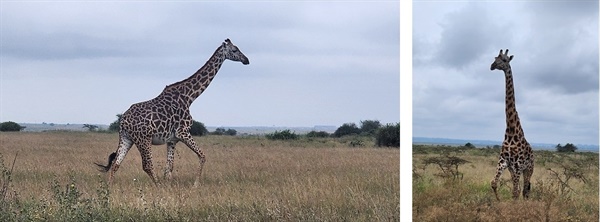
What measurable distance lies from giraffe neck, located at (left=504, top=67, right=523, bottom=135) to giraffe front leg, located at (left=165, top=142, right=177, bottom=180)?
2.53 meters

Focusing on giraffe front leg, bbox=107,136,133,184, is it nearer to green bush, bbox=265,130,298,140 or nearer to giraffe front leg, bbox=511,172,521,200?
green bush, bbox=265,130,298,140

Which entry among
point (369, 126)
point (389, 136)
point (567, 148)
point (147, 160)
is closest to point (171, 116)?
point (147, 160)

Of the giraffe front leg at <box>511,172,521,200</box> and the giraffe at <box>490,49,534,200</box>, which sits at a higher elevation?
the giraffe at <box>490,49,534,200</box>

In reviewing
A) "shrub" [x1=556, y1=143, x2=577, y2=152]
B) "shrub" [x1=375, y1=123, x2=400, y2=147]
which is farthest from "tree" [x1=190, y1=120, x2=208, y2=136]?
"shrub" [x1=556, y1=143, x2=577, y2=152]

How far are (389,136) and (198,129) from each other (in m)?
1.49

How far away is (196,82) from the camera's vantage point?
21.1 ft

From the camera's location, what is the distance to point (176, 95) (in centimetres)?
641

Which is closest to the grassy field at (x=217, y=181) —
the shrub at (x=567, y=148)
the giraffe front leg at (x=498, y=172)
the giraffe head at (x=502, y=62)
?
the giraffe front leg at (x=498, y=172)

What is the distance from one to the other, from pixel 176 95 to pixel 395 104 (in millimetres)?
1669

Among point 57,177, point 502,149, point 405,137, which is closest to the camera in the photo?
point 405,137

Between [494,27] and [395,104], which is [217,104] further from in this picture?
[494,27]

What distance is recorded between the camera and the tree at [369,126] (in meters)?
6.71

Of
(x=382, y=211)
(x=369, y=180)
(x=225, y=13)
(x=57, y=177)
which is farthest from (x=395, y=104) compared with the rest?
(x=57, y=177)

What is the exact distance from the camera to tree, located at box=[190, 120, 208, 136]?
6.43 meters
